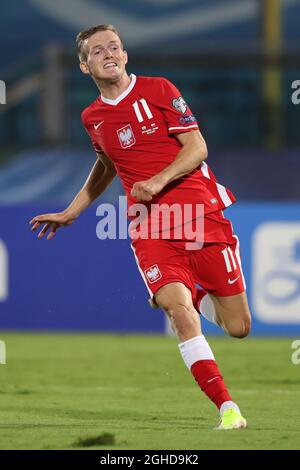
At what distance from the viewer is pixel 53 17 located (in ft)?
71.3

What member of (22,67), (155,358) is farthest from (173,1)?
(155,358)

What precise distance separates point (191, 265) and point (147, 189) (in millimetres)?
772

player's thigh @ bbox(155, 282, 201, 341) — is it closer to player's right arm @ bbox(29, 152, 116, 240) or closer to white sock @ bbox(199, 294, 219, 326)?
white sock @ bbox(199, 294, 219, 326)

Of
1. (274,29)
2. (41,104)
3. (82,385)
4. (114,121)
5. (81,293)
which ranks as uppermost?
(274,29)

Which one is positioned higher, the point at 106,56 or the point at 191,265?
the point at 106,56

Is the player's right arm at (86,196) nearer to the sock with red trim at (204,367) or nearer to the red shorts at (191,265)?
the red shorts at (191,265)

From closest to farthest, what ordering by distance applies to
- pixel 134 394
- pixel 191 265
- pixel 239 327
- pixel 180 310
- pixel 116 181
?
pixel 180 310 < pixel 191 265 < pixel 239 327 < pixel 134 394 < pixel 116 181

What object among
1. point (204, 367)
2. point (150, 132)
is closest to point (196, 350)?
point (204, 367)

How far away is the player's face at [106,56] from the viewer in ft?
24.8

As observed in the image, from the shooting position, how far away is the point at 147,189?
722 centimetres

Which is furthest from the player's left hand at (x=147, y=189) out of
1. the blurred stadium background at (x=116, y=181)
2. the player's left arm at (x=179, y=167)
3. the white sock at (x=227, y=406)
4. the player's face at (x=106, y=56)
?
the blurred stadium background at (x=116, y=181)

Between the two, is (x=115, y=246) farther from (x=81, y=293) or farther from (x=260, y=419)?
(x=260, y=419)

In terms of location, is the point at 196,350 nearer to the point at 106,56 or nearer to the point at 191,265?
the point at 191,265

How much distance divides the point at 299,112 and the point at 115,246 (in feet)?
15.8
